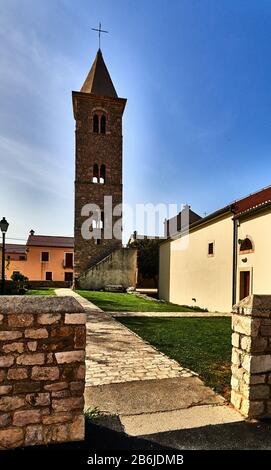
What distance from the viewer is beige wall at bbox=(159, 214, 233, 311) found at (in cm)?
1409

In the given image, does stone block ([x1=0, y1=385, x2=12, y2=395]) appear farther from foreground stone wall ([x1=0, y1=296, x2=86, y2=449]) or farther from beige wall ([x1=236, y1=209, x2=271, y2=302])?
beige wall ([x1=236, y1=209, x2=271, y2=302])

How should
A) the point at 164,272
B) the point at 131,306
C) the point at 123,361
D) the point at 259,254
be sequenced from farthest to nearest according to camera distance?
the point at 164,272, the point at 131,306, the point at 259,254, the point at 123,361

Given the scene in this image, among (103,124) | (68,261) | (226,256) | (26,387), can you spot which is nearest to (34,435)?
(26,387)

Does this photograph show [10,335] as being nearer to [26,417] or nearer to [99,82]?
[26,417]

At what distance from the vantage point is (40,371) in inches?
108

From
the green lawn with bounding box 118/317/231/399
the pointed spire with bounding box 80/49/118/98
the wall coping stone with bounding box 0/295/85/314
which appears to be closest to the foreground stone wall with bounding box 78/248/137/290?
the green lawn with bounding box 118/317/231/399

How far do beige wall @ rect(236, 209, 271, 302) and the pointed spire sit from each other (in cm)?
2069

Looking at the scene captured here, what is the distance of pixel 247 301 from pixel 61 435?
2.47m

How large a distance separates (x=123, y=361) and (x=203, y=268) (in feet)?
38.3

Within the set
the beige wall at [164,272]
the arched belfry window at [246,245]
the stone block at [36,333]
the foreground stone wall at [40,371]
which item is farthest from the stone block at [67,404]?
the beige wall at [164,272]

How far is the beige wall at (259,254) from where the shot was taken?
11.2 metres

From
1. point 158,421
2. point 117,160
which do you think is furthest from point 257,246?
point 117,160

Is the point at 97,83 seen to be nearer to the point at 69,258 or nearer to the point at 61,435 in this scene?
the point at 69,258

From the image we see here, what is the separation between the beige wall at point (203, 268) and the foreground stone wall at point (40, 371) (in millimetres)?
11903
